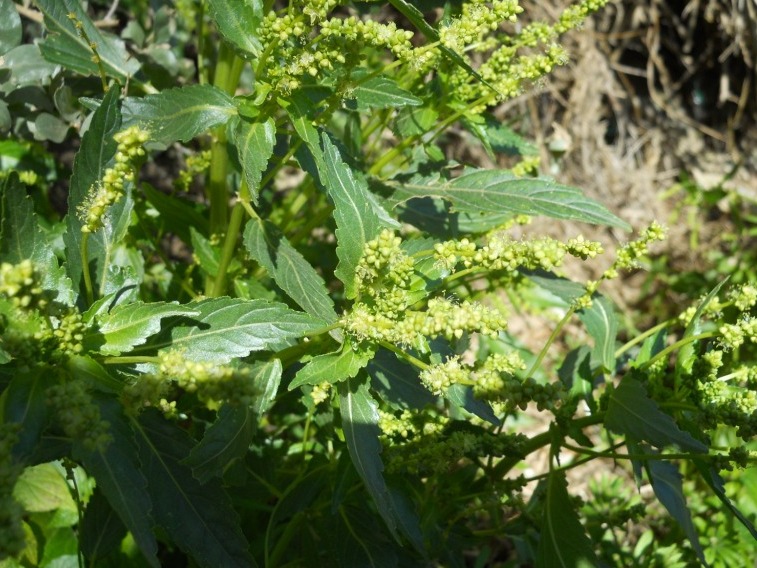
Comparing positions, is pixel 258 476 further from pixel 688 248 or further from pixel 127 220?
pixel 688 248

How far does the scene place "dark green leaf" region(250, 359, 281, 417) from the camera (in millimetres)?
1926

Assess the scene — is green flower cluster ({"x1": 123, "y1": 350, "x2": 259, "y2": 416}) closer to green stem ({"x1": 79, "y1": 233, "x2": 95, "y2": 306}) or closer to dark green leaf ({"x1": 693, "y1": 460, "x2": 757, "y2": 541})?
green stem ({"x1": 79, "y1": 233, "x2": 95, "y2": 306})

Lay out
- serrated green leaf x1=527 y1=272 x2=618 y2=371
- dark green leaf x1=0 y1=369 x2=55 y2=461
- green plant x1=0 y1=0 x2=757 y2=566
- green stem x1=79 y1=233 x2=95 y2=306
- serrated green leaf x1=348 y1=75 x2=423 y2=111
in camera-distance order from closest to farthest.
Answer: dark green leaf x1=0 y1=369 x2=55 y2=461
green plant x1=0 y1=0 x2=757 y2=566
green stem x1=79 y1=233 x2=95 y2=306
serrated green leaf x1=348 y1=75 x2=423 y2=111
serrated green leaf x1=527 y1=272 x2=618 y2=371

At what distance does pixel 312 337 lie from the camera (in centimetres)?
203

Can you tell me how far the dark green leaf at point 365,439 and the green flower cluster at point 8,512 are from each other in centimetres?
77

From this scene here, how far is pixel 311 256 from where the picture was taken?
124 inches

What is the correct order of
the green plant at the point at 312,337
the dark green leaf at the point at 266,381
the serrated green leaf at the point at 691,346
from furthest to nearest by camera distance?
the serrated green leaf at the point at 691,346, the dark green leaf at the point at 266,381, the green plant at the point at 312,337

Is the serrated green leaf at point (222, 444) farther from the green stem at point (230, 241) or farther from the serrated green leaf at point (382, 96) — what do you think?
the serrated green leaf at point (382, 96)

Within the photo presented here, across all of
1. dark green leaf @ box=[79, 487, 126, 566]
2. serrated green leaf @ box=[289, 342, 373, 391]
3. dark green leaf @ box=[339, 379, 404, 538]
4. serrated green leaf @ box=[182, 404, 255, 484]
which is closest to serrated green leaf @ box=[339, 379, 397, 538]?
dark green leaf @ box=[339, 379, 404, 538]

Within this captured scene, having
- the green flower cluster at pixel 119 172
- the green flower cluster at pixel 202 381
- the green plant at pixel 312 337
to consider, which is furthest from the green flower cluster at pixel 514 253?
the green flower cluster at pixel 119 172

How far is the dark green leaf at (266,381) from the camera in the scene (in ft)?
6.32

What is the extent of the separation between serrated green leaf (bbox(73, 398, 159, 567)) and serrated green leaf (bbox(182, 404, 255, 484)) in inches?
6.4

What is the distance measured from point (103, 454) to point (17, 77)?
1.62m

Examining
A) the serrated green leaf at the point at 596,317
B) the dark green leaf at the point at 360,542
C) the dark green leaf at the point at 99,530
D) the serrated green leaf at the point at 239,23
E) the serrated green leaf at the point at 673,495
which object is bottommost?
the dark green leaf at the point at 360,542
